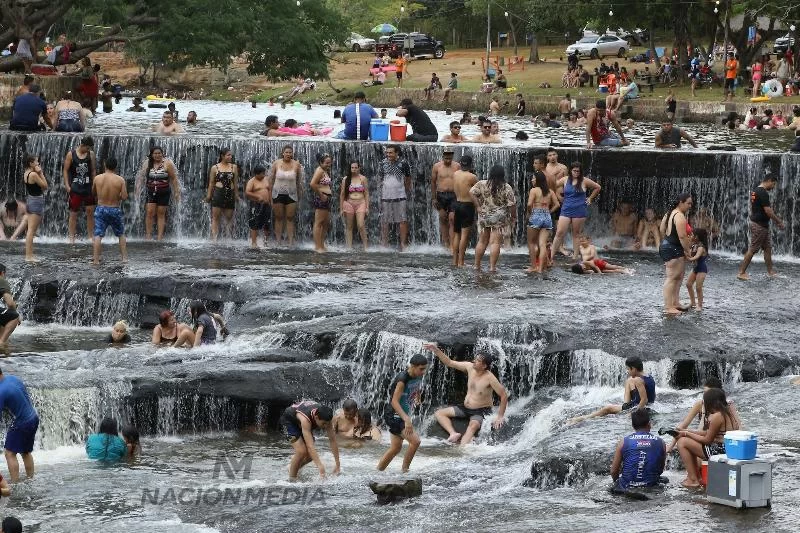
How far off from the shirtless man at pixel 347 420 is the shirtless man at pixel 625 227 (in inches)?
372

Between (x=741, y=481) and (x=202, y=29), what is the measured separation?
2493cm

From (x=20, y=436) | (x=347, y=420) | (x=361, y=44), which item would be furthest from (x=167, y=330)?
(x=361, y=44)

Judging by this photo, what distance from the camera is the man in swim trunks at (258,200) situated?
73.0ft

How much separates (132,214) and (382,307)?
8.06 metres

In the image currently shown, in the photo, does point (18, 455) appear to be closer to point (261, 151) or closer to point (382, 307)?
point (382, 307)

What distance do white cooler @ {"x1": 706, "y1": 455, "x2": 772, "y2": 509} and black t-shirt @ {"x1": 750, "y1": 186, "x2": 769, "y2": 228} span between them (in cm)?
889

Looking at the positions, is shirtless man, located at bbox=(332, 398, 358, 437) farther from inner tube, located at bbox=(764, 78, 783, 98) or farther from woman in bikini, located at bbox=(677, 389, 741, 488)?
inner tube, located at bbox=(764, 78, 783, 98)

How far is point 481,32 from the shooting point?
3000 inches

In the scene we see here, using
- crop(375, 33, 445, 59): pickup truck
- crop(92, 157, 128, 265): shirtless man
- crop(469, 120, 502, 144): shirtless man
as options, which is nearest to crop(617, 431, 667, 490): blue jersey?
crop(92, 157, 128, 265): shirtless man

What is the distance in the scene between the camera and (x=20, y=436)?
12.9m

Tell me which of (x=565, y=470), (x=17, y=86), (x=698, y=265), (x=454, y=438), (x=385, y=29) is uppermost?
(x=385, y=29)

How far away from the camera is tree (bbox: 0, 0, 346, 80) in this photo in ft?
109

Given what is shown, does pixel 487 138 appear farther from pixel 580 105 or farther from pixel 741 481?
pixel 580 105

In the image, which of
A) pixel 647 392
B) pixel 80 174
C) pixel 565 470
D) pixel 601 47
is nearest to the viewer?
pixel 565 470
